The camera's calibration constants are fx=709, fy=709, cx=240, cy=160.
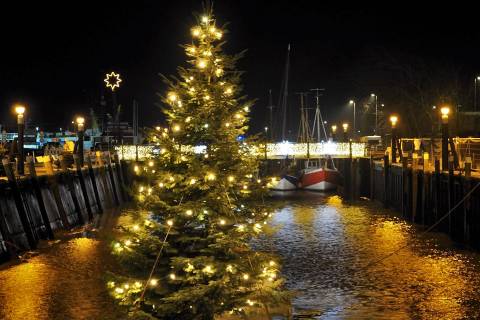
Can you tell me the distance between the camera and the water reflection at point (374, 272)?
18.4 m

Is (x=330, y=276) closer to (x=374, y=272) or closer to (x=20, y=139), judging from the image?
(x=374, y=272)

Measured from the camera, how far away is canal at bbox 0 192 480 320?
1817 centimetres

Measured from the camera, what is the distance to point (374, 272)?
2339 centimetres

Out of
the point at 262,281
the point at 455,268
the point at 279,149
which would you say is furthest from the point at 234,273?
the point at 279,149

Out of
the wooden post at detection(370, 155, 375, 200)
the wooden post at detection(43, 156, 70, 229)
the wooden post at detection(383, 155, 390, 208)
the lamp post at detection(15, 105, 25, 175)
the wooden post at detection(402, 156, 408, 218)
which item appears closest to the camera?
the lamp post at detection(15, 105, 25, 175)

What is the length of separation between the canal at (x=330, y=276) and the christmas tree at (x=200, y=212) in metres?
0.98

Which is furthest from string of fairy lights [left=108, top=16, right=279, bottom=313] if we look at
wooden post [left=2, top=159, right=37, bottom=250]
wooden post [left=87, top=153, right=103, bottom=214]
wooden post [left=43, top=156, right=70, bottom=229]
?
wooden post [left=87, top=153, right=103, bottom=214]

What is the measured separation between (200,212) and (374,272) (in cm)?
1275

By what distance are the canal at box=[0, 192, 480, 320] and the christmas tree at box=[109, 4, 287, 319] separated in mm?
977

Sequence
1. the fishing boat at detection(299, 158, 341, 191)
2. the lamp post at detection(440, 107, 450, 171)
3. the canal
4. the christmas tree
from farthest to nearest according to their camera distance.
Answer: the fishing boat at detection(299, 158, 341, 191)
the lamp post at detection(440, 107, 450, 171)
the canal
the christmas tree

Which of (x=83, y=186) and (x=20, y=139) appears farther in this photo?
(x=83, y=186)

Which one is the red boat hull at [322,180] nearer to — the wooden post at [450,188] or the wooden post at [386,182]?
the wooden post at [386,182]

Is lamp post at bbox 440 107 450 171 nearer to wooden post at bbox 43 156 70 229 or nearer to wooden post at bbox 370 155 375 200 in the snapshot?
wooden post at bbox 43 156 70 229

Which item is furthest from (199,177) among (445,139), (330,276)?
(445,139)
